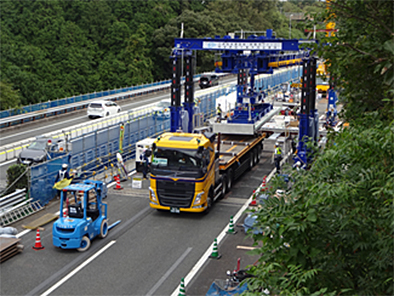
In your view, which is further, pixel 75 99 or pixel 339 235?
pixel 75 99

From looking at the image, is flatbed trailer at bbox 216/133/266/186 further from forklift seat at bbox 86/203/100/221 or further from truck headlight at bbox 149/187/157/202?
forklift seat at bbox 86/203/100/221

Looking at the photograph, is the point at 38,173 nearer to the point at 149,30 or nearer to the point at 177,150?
the point at 177,150

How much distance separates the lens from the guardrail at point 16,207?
1875 cm

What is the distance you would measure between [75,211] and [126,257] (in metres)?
2.08

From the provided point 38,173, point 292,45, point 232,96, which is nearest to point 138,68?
point 232,96

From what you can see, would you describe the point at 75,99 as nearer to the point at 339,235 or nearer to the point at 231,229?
the point at 231,229

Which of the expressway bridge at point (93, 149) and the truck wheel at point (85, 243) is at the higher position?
the expressway bridge at point (93, 149)

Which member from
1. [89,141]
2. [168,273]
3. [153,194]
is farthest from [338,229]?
[89,141]

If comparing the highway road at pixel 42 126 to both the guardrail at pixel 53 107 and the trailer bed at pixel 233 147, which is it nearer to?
the guardrail at pixel 53 107

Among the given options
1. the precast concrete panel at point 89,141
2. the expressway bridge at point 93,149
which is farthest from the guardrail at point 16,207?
the precast concrete panel at point 89,141

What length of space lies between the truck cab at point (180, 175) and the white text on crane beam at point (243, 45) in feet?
29.2

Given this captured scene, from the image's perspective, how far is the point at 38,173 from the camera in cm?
2042

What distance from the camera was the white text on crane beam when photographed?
2622 centimetres

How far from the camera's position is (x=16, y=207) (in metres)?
19.2
